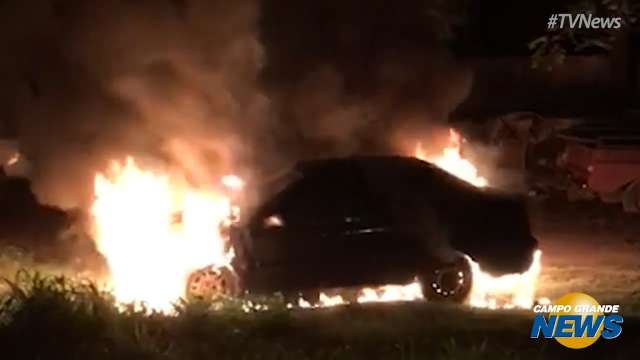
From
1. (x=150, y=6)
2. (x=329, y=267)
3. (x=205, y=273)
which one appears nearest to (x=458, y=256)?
(x=329, y=267)

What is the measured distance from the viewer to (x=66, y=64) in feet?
52.7

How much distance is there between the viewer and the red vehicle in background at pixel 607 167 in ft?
66.0

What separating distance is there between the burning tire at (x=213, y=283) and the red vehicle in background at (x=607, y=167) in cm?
910

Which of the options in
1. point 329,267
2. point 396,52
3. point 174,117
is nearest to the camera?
point 329,267

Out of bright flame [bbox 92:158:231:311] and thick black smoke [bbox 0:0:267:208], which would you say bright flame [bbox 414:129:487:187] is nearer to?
thick black smoke [bbox 0:0:267:208]

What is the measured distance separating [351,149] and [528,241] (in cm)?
434

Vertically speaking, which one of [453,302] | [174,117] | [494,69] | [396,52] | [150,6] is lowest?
[453,302]

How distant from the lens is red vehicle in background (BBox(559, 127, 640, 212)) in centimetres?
2011

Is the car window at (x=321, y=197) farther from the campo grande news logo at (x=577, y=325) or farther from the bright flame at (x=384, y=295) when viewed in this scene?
the campo grande news logo at (x=577, y=325)

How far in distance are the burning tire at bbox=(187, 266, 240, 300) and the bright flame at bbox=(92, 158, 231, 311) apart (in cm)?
12

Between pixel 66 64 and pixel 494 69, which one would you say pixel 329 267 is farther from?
pixel 494 69

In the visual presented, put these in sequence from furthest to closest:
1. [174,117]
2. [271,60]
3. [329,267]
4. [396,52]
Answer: [396,52] → [271,60] → [174,117] → [329,267]

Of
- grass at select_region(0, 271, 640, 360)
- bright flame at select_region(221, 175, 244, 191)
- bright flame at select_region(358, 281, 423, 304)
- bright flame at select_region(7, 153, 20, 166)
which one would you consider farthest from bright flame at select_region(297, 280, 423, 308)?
bright flame at select_region(7, 153, 20, 166)

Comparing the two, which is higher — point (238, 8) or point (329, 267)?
point (238, 8)
